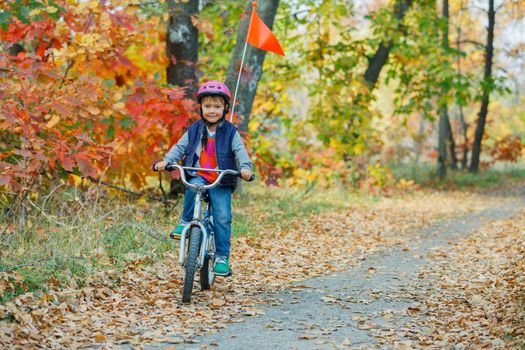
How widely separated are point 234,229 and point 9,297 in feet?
15.5

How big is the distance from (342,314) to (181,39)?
19.2ft

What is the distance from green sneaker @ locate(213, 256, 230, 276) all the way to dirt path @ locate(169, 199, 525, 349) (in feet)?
1.65

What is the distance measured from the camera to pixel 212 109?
6.53 m

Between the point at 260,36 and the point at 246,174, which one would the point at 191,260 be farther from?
the point at 260,36

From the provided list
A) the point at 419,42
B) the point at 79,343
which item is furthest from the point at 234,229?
the point at 419,42

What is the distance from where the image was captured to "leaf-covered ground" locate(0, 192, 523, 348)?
16.7 ft

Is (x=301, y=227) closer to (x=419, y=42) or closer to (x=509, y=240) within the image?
Answer: (x=509, y=240)

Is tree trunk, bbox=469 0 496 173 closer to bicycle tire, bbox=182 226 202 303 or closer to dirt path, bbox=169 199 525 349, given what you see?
dirt path, bbox=169 199 525 349

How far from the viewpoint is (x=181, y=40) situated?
10469 millimetres

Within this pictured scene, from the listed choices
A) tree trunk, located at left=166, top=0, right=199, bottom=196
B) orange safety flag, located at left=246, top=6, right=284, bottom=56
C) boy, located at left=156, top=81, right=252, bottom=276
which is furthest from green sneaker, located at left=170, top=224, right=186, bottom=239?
tree trunk, located at left=166, top=0, right=199, bottom=196

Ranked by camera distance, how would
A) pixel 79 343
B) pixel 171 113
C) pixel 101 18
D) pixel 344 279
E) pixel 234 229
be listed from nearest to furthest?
pixel 79 343, pixel 344 279, pixel 101 18, pixel 171 113, pixel 234 229

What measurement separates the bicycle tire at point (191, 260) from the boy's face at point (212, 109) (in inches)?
43.6

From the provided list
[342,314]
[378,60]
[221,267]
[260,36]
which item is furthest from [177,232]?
[378,60]

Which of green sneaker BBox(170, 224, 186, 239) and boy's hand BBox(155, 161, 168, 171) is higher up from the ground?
boy's hand BBox(155, 161, 168, 171)
